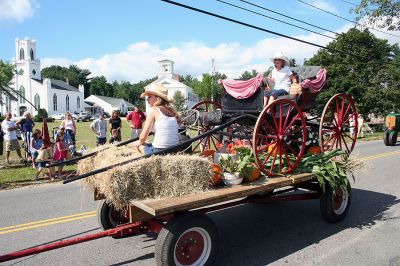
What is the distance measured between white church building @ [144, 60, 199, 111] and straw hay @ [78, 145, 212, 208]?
7678 cm

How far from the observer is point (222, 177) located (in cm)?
484

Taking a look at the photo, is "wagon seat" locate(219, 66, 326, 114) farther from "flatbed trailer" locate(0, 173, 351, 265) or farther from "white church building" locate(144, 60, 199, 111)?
"white church building" locate(144, 60, 199, 111)

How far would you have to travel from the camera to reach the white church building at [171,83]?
91188 millimetres

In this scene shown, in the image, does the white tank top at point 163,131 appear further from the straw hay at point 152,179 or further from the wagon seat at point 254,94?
the wagon seat at point 254,94

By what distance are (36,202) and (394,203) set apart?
7.12 metres

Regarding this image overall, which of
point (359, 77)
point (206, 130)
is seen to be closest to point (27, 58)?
point (359, 77)

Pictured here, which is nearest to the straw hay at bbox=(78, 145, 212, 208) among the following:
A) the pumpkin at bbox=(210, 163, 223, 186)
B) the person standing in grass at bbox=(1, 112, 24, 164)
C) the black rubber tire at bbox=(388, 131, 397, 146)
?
the pumpkin at bbox=(210, 163, 223, 186)

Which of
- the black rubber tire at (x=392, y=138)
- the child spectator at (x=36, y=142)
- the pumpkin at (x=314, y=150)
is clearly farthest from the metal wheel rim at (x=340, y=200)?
the black rubber tire at (x=392, y=138)

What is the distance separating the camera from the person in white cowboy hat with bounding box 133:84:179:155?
483cm

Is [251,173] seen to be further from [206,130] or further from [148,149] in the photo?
[206,130]

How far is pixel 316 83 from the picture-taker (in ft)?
22.4

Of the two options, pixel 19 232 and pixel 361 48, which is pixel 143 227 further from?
pixel 361 48

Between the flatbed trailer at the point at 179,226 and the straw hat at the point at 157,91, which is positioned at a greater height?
the straw hat at the point at 157,91

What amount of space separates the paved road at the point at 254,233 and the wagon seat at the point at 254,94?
160cm
